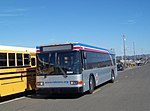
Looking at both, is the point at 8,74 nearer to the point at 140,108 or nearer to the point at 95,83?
the point at 95,83

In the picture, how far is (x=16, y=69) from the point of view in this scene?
1529cm

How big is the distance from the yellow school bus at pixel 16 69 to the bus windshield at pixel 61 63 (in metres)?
1.38

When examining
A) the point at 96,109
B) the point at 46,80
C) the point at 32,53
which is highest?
the point at 32,53

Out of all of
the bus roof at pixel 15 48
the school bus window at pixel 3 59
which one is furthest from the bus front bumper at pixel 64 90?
the bus roof at pixel 15 48

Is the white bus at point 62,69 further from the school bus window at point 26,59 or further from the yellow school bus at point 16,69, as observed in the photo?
the school bus window at point 26,59

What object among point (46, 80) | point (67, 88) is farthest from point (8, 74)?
point (67, 88)

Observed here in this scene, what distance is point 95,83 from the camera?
17531mm

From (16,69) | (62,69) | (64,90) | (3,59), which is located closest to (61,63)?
(62,69)

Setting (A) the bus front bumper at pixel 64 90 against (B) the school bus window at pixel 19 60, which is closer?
(A) the bus front bumper at pixel 64 90

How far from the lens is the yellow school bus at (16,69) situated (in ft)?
46.6

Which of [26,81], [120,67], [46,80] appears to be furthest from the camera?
[120,67]

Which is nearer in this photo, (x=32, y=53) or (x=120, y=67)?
(x=32, y=53)

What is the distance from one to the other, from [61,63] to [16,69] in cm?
242

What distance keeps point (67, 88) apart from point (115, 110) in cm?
424
